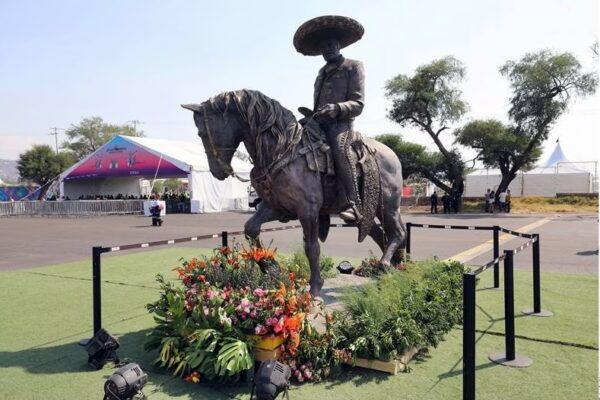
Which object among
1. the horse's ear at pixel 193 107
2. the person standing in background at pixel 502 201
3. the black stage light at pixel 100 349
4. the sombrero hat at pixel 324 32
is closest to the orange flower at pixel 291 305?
the black stage light at pixel 100 349

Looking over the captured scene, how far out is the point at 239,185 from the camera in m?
31.6

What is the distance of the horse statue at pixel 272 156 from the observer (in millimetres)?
4023

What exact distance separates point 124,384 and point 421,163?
31.9 metres

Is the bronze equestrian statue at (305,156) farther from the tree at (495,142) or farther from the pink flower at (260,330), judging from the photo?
the tree at (495,142)

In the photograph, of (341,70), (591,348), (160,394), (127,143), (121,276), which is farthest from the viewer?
(127,143)

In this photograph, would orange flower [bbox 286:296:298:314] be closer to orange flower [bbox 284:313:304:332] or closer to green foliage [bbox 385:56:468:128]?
orange flower [bbox 284:313:304:332]

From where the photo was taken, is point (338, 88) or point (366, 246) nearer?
point (338, 88)

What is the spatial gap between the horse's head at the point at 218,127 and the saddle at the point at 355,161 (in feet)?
2.25

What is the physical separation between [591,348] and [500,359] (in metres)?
0.90

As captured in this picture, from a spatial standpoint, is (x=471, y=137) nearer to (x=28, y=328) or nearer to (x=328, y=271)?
(x=328, y=271)

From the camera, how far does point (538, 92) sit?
2672cm

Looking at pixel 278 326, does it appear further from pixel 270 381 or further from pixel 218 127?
pixel 218 127

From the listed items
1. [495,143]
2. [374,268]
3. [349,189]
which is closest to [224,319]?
[349,189]

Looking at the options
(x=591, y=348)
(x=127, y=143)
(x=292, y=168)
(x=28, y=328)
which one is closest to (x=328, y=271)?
(x=292, y=168)
